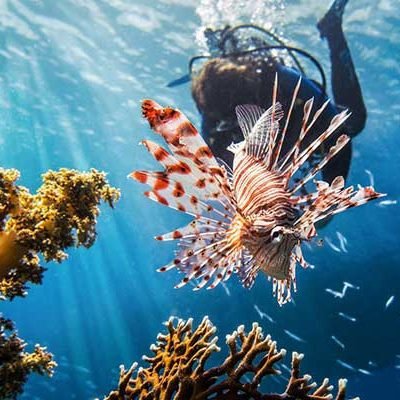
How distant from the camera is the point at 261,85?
6090 mm

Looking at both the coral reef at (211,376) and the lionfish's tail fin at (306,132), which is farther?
the coral reef at (211,376)

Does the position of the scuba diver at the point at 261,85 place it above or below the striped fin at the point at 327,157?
above

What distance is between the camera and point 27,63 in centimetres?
1614

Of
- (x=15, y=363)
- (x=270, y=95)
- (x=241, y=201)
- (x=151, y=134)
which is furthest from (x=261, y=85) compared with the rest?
(x=151, y=134)

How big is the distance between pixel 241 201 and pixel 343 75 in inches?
211

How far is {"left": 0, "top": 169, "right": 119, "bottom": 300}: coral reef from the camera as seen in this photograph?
→ 2621mm

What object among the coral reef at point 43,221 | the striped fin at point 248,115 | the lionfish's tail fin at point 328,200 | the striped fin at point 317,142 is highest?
the striped fin at point 248,115

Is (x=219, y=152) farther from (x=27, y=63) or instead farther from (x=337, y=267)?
(x=337, y=267)

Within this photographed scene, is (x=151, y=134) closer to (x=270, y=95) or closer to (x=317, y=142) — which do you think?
(x=270, y=95)

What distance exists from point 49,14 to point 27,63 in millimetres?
3560

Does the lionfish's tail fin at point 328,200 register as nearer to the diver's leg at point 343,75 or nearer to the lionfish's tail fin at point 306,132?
the lionfish's tail fin at point 306,132

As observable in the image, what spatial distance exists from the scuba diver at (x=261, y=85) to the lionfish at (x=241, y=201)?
134 inches

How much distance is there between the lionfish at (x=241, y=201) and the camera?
2.10m

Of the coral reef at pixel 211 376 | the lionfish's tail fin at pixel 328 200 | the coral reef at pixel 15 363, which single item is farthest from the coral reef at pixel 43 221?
the lionfish's tail fin at pixel 328 200
